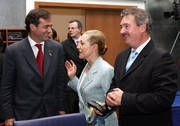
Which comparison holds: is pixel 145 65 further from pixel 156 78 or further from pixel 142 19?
pixel 142 19

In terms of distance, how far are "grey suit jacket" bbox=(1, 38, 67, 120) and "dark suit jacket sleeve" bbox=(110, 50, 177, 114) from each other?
3.00 ft

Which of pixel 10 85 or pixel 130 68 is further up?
pixel 130 68

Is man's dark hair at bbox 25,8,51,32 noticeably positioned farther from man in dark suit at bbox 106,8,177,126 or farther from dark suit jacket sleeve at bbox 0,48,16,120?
man in dark suit at bbox 106,8,177,126

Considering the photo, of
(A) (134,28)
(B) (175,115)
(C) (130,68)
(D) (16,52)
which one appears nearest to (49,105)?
(D) (16,52)

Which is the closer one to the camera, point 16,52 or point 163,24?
point 16,52

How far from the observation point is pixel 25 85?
2193 millimetres

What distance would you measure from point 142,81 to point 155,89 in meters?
0.12

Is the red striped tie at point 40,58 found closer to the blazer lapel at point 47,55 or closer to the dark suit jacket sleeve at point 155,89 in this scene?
the blazer lapel at point 47,55

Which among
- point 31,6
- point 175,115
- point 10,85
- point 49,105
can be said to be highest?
point 31,6

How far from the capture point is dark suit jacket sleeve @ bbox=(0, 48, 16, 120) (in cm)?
216

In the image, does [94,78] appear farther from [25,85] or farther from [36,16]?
[36,16]

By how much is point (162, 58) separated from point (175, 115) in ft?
4.57

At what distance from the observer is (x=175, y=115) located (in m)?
2.73

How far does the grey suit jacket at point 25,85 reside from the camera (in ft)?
7.14
